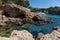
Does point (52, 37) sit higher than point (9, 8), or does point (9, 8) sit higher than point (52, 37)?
point (52, 37)

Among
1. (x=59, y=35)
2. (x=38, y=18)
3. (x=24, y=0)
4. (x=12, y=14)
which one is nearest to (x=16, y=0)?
(x=24, y=0)

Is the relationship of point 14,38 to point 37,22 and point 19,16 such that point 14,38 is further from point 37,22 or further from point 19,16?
point 19,16

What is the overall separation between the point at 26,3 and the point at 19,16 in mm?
8558

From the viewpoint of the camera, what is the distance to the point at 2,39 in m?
3.08

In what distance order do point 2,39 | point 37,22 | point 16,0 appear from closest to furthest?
point 2,39
point 37,22
point 16,0

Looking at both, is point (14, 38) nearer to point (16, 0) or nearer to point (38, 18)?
point (38, 18)

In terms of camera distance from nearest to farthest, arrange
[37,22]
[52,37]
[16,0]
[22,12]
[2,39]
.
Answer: [2,39]
[52,37]
[37,22]
[22,12]
[16,0]

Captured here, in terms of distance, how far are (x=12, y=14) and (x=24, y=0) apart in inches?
328

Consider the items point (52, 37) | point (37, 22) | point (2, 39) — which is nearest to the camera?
point (2, 39)

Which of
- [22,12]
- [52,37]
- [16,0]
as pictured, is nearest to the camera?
[52,37]

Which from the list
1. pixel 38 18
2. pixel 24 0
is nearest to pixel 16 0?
pixel 24 0

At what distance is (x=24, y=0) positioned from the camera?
84.6 ft

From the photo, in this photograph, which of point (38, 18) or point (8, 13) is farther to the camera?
point (8, 13)

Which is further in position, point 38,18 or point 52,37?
point 38,18
